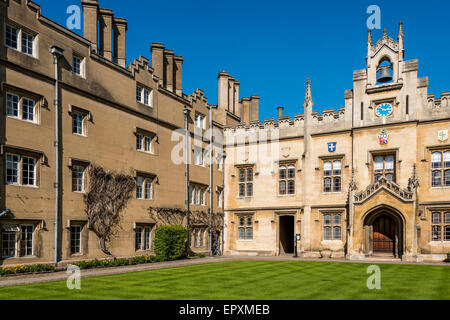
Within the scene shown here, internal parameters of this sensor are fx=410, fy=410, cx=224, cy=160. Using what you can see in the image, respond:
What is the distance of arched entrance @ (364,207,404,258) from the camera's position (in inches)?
1049

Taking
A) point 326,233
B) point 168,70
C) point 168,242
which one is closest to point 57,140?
point 168,242

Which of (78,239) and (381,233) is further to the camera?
(381,233)

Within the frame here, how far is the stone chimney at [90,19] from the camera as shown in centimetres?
2230

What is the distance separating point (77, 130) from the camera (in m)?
20.9

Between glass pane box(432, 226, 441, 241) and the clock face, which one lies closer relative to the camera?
glass pane box(432, 226, 441, 241)

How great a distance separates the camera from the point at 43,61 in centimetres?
1908

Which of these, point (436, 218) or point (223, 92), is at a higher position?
point (223, 92)

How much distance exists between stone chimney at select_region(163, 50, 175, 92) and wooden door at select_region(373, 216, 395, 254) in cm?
1704

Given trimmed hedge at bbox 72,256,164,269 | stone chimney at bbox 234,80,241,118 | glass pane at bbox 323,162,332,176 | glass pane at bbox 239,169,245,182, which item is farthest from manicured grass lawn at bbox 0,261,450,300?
stone chimney at bbox 234,80,241,118

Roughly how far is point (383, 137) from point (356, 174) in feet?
10.1

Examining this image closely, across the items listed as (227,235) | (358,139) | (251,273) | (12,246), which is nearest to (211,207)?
(227,235)

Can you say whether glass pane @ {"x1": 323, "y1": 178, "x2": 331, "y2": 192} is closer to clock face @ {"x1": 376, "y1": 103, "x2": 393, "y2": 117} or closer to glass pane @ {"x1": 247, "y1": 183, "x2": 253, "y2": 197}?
clock face @ {"x1": 376, "y1": 103, "x2": 393, "y2": 117}

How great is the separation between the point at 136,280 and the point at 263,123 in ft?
67.5

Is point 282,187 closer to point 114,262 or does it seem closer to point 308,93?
point 308,93
